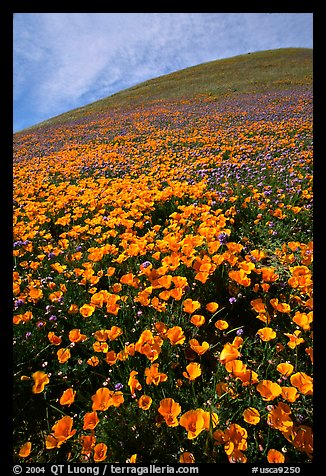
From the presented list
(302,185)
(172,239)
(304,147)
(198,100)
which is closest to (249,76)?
(198,100)

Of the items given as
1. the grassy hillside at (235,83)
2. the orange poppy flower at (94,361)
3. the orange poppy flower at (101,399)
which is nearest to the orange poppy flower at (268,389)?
the orange poppy flower at (101,399)

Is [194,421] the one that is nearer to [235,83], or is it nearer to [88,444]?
[88,444]

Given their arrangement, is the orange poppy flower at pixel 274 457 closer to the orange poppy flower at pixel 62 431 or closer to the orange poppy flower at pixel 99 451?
the orange poppy flower at pixel 99 451

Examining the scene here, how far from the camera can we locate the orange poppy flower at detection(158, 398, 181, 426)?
5.57 ft

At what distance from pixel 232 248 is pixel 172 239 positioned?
0.66m

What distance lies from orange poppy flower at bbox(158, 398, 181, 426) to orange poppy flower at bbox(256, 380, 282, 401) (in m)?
0.51

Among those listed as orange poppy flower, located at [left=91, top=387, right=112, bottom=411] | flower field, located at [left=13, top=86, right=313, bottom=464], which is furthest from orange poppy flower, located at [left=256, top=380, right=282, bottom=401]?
orange poppy flower, located at [left=91, top=387, right=112, bottom=411]

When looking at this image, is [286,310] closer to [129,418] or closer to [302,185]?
[129,418]

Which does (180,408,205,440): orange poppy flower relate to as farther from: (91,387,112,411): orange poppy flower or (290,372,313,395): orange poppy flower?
(290,372,313,395): orange poppy flower

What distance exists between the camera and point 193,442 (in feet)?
5.68

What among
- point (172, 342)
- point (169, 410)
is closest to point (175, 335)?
point (172, 342)

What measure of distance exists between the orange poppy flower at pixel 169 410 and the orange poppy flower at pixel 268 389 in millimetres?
509

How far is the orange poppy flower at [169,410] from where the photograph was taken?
170 centimetres

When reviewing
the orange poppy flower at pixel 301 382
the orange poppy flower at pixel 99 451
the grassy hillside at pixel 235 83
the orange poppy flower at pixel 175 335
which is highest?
the grassy hillside at pixel 235 83
